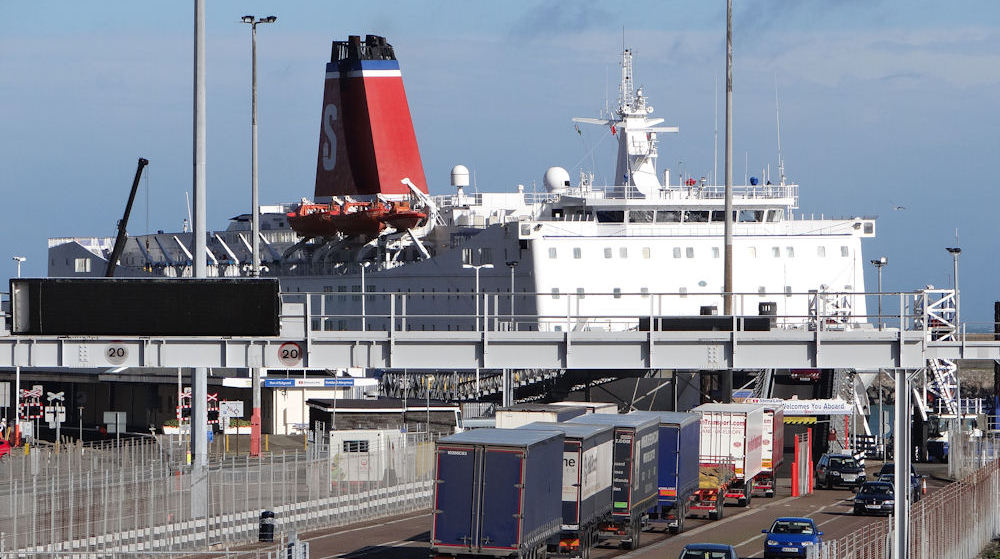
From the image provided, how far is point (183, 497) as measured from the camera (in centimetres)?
3381

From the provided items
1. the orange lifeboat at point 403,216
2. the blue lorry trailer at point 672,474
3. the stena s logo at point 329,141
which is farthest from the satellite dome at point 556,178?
the blue lorry trailer at point 672,474

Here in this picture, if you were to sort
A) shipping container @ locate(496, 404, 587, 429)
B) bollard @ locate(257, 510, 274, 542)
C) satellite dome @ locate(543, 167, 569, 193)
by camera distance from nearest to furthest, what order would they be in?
bollard @ locate(257, 510, 274, 542) < shipping container @ locate(496, 404, 587, 429) < satellite dome @ locate(543, 167, 569, 193)

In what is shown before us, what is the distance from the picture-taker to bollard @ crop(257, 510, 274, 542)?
36188 mm

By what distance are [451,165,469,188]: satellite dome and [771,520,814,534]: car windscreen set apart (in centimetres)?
6037

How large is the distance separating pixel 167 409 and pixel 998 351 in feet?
165

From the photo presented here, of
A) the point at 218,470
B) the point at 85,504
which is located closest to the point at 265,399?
the point at 218,470

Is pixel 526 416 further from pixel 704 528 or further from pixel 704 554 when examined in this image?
pixel 704 554

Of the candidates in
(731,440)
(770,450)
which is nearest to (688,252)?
(770,450)

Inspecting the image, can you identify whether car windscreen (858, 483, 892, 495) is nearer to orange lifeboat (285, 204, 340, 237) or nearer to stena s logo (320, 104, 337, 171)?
orange lifeboat (285, 204, 340, 237)

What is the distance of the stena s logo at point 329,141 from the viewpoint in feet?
303

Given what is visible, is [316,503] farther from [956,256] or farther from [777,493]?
[956,256]

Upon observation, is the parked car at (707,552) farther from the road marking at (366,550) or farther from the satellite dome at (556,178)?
the satellite dome at (556,178)

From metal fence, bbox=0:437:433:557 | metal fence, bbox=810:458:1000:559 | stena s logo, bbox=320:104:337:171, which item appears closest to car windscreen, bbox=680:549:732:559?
metal fence, bbox=810:458:1000:559

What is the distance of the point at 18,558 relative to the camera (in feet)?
90.9
